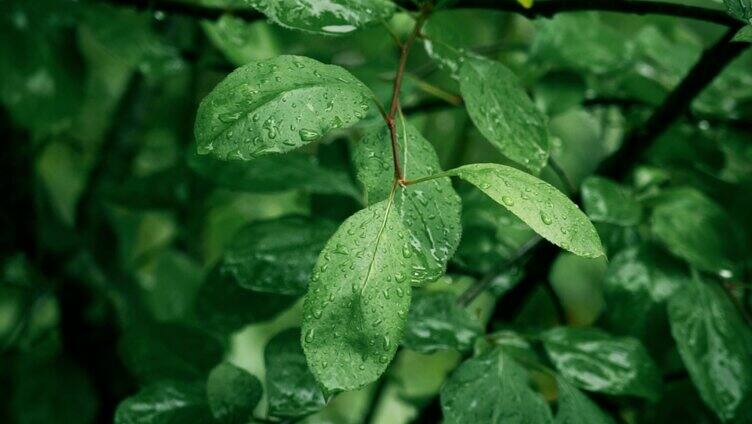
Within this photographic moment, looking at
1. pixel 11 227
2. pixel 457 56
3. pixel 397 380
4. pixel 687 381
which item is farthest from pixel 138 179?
pixel 687 381

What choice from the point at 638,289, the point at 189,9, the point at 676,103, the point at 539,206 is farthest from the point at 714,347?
the point at 189,9

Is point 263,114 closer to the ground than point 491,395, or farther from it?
farther from it

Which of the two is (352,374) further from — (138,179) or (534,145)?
(138,179)

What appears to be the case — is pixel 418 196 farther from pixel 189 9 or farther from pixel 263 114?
pixel 189 9

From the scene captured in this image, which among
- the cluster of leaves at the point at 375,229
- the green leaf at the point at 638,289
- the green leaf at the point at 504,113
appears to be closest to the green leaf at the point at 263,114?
the cluster of leaves at the point at 375,229

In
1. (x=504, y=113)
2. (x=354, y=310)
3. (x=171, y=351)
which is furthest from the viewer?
(x=171, y=351)

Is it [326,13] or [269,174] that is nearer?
[326,13]

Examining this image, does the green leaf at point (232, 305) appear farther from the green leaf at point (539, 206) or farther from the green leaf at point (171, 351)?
the green leaf at point (539, 206)
